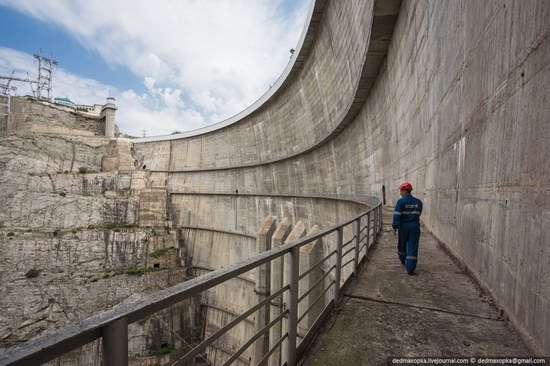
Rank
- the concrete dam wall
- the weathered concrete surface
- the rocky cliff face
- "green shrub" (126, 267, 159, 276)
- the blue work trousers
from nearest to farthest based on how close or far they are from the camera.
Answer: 1. the concrete dam wall
2. the blue work trousers
3. the rocky cliff face
4. "green shrub" (126, 267, 159, 276)
5. the weathered concrete surface

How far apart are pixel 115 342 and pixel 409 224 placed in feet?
13.8

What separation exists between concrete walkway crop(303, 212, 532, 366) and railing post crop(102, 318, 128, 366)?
1.83 metres

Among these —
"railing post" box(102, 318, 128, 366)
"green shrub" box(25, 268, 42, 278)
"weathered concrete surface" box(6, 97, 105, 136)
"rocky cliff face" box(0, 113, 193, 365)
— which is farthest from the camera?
"weathered concrete surface" box(6, 97, 105, 136)

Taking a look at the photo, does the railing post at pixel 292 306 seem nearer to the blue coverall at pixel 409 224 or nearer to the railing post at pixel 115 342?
the railing post at pixel 115 342

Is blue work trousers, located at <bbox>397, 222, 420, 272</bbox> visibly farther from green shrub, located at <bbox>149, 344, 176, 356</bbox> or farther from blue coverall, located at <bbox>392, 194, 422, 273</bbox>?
green shrub, located at <bbox>149, 344, 176, 356</bbox>

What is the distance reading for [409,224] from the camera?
4.40 m

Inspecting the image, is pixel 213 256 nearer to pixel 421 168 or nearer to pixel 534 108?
pixel 421 168

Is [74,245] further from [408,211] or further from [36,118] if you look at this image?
[408,211]

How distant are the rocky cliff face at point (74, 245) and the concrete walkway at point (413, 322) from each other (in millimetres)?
20346

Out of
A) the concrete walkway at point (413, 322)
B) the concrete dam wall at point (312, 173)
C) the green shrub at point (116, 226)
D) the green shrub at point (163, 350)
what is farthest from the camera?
the green shrub at point (116, 226)

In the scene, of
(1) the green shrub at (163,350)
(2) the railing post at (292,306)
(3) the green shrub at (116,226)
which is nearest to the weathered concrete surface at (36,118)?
(3) the green shrub at (116,226)

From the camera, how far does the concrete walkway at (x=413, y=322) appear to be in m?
2.49

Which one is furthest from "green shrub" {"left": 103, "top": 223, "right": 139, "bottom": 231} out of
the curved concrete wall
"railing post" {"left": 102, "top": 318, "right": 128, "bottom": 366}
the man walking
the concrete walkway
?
"railing post" {"left": 102, "top": 318, "right": 128, "bottom": 366}

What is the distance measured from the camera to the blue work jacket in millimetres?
4402
